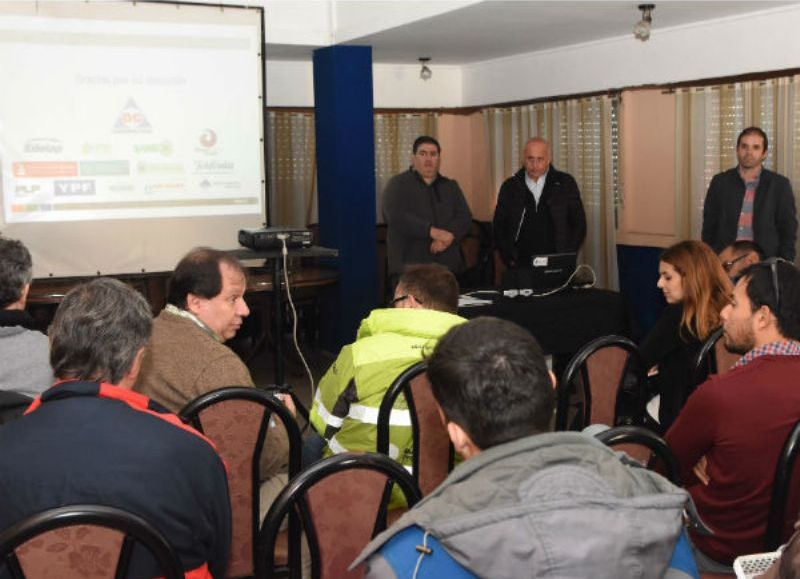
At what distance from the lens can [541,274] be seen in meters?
5.13

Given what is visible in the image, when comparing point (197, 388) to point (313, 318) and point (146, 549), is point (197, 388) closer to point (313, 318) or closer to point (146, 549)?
point (146, 549)

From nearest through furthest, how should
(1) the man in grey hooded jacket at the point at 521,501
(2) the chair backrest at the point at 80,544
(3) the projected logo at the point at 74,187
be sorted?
(1) the man in grey hooded jacket at the point at 521,501 → (2) the chair backrest at the point at 80,544 → (3) the projected logo at the point at 74,187

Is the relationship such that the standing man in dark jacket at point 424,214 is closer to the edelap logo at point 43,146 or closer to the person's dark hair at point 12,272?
the edelap logo at point 43,146

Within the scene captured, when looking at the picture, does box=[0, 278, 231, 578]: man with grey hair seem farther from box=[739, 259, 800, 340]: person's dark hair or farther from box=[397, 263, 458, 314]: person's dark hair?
box=[739, 259, 800, 340]: person's dark hair

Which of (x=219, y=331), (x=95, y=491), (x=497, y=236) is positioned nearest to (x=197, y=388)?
(x=219, y=331)

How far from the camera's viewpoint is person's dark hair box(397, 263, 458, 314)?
2.96 meters

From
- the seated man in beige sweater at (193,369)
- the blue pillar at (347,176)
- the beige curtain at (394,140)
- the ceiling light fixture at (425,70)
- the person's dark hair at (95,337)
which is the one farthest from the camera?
the beige curtain at (394,140)

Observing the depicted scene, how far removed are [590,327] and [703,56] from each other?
214 cm

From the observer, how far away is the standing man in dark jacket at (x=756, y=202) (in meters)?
5.45

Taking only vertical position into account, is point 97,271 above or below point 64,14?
below

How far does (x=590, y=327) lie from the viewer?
521 cm

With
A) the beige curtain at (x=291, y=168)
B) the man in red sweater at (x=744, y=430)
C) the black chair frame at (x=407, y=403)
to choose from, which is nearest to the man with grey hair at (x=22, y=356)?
the black chair frame at (x=407, y=403)

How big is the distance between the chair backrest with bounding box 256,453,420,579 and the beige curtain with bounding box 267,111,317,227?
606cm

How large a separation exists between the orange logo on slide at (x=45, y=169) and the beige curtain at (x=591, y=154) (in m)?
3.65
